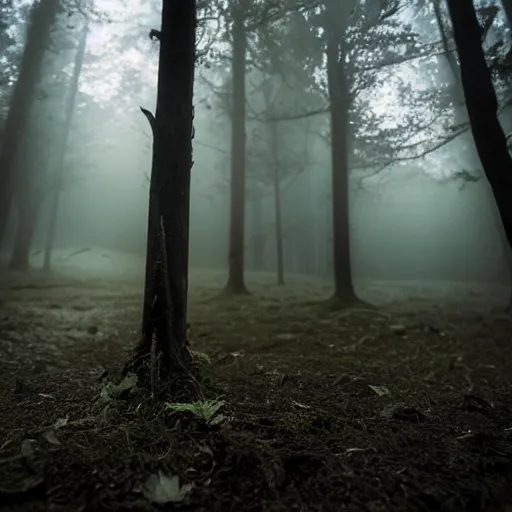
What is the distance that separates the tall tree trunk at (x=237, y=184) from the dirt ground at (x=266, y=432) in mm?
5186

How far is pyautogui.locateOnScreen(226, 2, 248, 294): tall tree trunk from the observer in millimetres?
10250

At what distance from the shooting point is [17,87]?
11.9m

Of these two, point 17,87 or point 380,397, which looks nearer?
point 380,397

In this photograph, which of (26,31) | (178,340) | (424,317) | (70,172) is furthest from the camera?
(70,172)

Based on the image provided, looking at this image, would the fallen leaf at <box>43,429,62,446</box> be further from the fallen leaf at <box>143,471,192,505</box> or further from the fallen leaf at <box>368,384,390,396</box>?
the fallen leaf at <box>368,384,390,396</box>

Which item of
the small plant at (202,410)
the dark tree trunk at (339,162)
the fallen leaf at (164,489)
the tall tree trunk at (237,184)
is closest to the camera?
the fallen leaf at (164,489)

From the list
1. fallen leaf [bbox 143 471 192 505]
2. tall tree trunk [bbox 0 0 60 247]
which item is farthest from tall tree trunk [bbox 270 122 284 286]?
fallen leaf [bbox 143 471 192 505]

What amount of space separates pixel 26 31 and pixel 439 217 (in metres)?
33.3

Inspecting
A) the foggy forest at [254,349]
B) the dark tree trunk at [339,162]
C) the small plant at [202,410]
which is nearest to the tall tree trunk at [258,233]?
the foggy forest at [254,349]

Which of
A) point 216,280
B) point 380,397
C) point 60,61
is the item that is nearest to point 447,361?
point 380,397

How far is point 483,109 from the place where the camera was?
3.49 meters

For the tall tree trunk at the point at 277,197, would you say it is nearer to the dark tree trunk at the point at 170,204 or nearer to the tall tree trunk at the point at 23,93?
the tall tree trunk at the point at 23,93

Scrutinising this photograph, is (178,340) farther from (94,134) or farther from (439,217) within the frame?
(439,217)

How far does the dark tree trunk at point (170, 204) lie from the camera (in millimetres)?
2934
